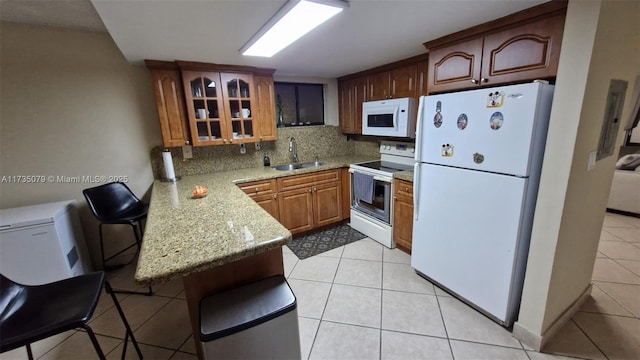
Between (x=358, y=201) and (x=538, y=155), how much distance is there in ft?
6.46

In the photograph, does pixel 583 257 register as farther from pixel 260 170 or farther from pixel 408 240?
pixel 260 170

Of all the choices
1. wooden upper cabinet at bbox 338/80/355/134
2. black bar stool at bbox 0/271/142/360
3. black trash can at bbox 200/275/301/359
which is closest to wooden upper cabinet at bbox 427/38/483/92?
wooden upper cabinet at bbox 338/80/355/134

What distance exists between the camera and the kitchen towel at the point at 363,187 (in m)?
2.94

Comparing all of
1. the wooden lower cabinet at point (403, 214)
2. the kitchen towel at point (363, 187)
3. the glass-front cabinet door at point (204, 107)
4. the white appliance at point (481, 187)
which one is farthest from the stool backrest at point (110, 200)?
the white appliance at point (481, 187)

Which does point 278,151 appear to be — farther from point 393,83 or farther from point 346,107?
point 393,83

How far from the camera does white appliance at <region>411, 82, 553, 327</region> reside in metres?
1.48

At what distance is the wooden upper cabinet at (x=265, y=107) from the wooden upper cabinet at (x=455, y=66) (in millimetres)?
1730

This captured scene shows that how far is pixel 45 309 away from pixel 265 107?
2.39 meters

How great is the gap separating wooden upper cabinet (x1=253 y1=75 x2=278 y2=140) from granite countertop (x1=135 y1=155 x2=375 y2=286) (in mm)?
1006

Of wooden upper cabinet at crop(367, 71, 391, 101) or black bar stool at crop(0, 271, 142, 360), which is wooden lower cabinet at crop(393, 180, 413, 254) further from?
black bar stool at crop(0, 271, 142, 360)

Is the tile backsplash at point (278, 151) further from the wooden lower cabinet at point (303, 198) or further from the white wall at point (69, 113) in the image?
the wooden lower cabinet at point (303, 198)

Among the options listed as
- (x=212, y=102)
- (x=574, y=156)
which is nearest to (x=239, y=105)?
(x=212, y=102)

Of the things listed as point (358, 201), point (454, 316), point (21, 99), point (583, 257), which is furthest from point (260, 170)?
point (583, 257)

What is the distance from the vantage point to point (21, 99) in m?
2.12
